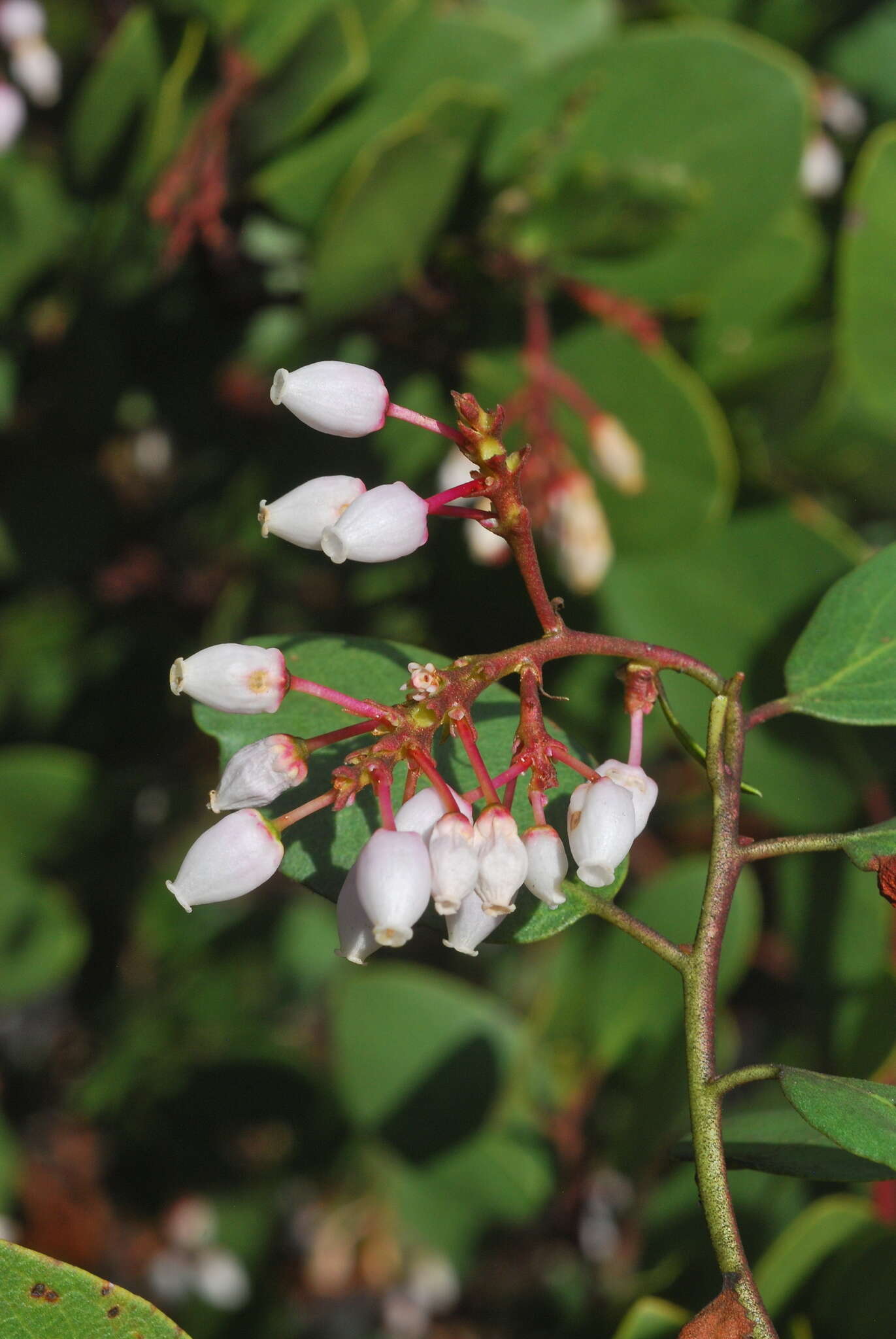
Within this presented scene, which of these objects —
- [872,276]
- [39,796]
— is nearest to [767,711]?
[872,276]

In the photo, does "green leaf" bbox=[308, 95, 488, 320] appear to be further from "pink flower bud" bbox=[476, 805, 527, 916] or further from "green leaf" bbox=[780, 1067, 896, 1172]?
"green leaf" bbox=[780, 1067, 896, 1172]

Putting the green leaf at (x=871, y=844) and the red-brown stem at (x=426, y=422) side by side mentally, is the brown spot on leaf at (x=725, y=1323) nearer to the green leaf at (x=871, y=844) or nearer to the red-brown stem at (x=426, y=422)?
the green leaf at (x=871, y=844)

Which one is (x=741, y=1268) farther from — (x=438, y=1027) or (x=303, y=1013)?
(x=303, y=1013)

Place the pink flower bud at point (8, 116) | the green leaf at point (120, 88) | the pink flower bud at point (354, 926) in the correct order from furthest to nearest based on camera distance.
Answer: the pink flower bud at point (8, 116)
the green leaf at point (120, 88)
the pink flower bud at point (354, 926)

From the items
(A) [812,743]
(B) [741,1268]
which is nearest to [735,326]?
(A) [812,743]

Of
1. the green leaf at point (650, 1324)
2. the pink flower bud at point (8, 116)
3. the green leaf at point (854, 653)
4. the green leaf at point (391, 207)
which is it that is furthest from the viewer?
the pink flower bud at point (8, 116)

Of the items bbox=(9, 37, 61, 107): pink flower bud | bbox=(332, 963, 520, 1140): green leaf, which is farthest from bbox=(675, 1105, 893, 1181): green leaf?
bbox=(9, 37, 61, 107): pink flower bud

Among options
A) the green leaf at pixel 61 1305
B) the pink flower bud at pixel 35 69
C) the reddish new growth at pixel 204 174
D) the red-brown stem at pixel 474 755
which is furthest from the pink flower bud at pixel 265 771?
the pink flower bud at pixel 35 69
